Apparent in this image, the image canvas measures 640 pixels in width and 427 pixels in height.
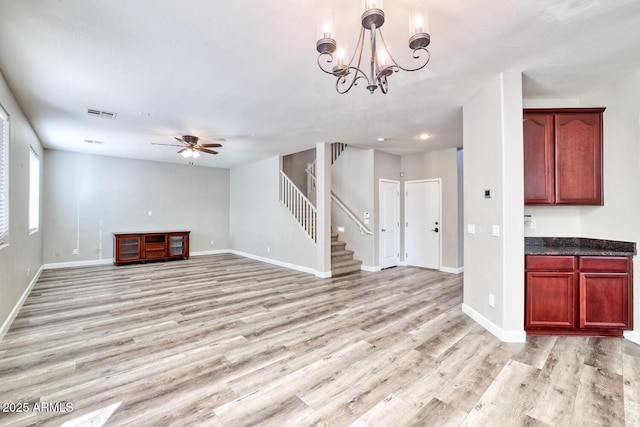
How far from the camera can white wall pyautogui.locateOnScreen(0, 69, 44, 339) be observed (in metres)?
3.09

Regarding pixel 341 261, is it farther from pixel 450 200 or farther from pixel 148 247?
pixel 148 247

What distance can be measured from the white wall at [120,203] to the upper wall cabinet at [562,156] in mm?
7979

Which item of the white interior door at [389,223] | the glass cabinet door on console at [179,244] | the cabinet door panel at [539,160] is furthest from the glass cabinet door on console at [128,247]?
the cabinet door panel at [539,160]

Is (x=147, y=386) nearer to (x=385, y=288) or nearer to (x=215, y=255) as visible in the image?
(x=385, y=288)

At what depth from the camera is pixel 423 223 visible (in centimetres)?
666

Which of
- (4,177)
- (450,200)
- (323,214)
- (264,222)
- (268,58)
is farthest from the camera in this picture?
(264,222)

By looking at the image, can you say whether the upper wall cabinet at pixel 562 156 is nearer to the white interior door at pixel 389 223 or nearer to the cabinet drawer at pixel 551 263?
the cabinet drawer at pixel 551 263

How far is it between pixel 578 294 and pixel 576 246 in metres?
0.71

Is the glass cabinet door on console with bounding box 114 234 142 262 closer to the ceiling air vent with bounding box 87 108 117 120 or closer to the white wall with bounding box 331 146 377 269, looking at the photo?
the ceiling air vent with bounding box 87 108 117 120

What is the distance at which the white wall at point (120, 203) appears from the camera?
6496 mm

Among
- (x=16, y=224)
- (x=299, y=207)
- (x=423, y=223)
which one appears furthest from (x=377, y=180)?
(x=16, y=224)

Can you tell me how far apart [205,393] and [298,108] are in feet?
10.8

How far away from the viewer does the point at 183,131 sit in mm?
4941

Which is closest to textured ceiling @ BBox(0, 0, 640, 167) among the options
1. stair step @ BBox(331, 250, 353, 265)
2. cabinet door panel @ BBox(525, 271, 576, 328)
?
cabinet door panel @ BBox(525, 271, 576, 328)
